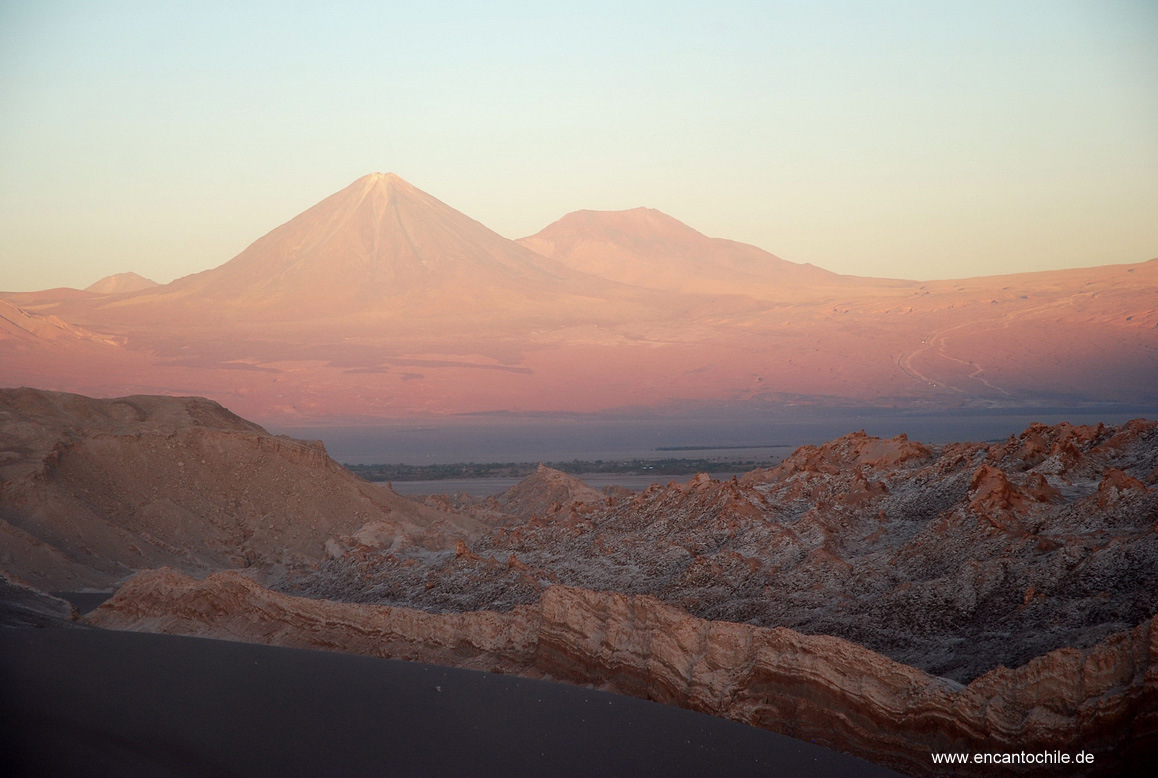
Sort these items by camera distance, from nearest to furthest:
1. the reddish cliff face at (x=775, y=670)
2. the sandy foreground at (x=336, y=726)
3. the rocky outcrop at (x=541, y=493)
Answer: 1. the reddish cliff face at (x=775, y=670)
2. the sandy foreground at (x=336, y=726)
3. the rocky outcrop at (x=541, y=493)

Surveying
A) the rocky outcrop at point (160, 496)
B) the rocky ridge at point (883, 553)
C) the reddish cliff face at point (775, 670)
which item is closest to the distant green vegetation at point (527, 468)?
the rocky outcrop at point (160, 496)

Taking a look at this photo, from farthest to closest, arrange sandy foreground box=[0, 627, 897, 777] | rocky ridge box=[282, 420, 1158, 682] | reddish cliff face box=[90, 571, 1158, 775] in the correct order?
rocky ridge box=[282, 420, 1158, 682], sandy foreground box=[0, 627, 897, 777], reddish cliff face box=[90, 571, 1158, 775]

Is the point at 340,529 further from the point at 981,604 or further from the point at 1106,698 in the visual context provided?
the point at 1106,698

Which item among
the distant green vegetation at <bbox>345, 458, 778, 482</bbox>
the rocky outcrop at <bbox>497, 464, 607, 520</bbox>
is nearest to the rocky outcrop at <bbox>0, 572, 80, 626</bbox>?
the rocky outcrop at <bbox>497, 464, 607, 520</bbox>

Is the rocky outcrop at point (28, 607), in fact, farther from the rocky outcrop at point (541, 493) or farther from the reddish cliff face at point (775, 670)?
the rocky outcrop at point (541, 493)

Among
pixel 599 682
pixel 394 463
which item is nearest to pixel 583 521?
pixel 599 682

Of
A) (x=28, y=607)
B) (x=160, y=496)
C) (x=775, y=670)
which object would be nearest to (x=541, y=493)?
(x=160, y=496)

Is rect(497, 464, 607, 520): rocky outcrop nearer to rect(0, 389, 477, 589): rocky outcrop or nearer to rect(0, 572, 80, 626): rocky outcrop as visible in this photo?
rect(0, 389, 477, 589): rocky outcrop

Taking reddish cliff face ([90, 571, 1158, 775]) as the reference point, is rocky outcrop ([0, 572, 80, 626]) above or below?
below
